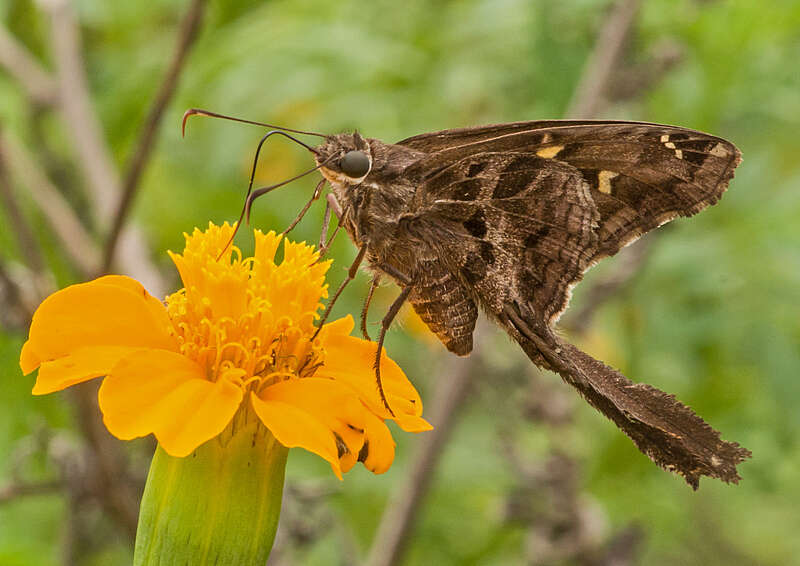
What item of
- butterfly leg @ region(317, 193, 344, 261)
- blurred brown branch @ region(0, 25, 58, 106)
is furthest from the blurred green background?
butterfly leg @ region(317, 193, 344, 261)

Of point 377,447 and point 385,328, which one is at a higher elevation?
point 385,328

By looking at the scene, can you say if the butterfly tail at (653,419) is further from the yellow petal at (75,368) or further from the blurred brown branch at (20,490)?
the blurred brown branch at (20,490)

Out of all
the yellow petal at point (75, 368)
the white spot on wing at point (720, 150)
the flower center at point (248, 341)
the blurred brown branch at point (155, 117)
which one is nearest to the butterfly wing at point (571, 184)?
the white spot on wing at point (720, 150)

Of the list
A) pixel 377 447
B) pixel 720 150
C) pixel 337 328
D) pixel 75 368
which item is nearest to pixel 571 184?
pixel 720 150

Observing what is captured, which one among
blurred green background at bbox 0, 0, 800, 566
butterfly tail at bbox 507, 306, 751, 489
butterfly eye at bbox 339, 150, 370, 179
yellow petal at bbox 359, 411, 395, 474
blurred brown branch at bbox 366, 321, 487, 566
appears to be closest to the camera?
yellow petal at bbox 359, 411, 395, 474

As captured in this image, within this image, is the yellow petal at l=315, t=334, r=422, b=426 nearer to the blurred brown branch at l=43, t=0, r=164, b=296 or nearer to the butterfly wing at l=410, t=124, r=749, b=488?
the butterfly wing at l=410, t=124, r=749, b=488

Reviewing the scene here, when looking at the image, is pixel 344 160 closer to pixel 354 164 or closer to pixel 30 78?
pixel 354 164

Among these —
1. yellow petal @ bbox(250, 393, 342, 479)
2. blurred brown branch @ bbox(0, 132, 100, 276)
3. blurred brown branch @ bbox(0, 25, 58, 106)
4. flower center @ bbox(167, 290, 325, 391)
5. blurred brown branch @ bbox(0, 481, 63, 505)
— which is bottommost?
blurred brown branch @ bbox(0, 481, 63, 505)
